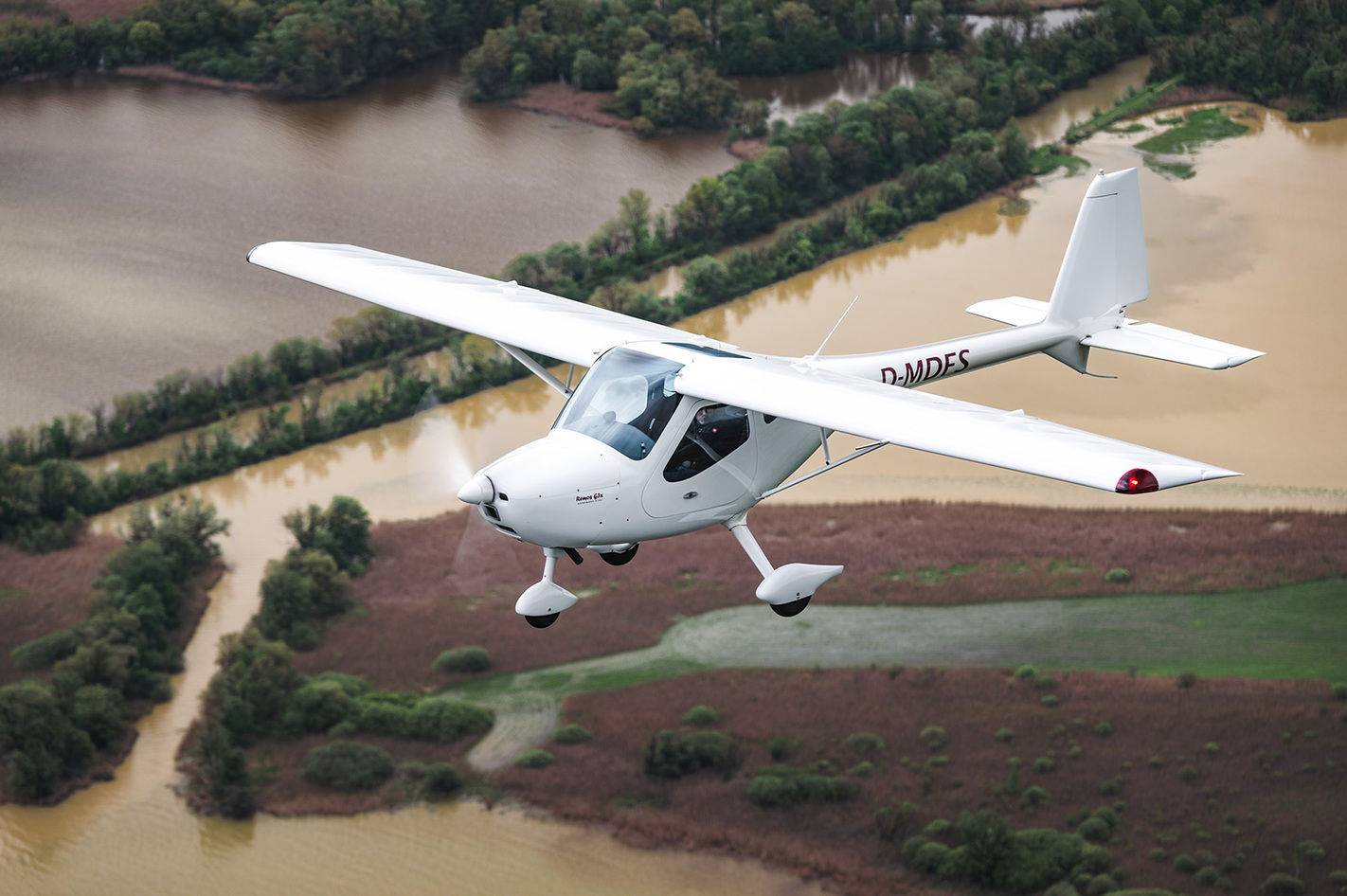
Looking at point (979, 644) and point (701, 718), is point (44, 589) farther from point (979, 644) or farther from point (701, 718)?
point (979, 644)

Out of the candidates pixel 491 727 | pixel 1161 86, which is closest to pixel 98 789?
pixel 491 727

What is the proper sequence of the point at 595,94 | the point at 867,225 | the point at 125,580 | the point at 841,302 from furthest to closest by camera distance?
the point at 595,94 → the point at 867,225 → the point at 841,302 → the point at 125,580

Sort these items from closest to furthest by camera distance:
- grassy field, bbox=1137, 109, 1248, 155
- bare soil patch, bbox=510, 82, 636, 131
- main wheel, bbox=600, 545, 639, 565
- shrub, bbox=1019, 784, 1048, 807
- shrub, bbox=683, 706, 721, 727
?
main wheel, bbox=600, 545, 639, 565, shrub, bbox=1019, 784, 1048, 807, shrub, bbox=683, 706, 721, 727, grassy field, bbox=1137, 109, 1248, 155, bare soil patch, bbox=510, 82, 636, 131

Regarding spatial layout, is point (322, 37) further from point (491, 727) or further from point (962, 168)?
point (491, 727)

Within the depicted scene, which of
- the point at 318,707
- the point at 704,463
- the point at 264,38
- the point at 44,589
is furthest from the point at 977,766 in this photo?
the point at 264,38

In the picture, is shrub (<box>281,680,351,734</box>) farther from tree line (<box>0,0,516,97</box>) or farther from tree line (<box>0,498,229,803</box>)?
tree line (<box>0,0,516,97</box>)

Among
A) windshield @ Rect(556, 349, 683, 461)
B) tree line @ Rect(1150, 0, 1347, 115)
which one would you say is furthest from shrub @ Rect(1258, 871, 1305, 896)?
tree line @ Rect(1150, 0, 1347, 115)
